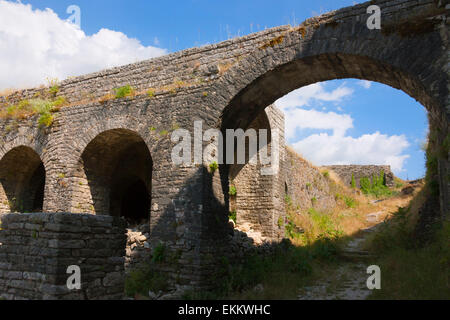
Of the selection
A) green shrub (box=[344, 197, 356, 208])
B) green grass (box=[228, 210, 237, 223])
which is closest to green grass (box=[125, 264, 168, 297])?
A: green grass (box=[228, 210, 237, 223])

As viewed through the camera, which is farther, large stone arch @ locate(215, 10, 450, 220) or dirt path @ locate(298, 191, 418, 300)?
dirt path @ locate(298, 191, 418, 300)

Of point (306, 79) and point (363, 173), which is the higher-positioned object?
point (306, 79)

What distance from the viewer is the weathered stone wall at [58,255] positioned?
4828mm

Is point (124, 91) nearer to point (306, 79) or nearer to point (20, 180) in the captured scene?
point (306, 79)

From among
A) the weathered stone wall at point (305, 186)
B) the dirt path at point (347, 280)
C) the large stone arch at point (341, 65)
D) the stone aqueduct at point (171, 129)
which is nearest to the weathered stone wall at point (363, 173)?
the weathered stone wall at point (305, 186)

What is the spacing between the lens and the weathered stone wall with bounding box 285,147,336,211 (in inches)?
508

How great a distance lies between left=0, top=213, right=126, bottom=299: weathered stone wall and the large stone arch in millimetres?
3890

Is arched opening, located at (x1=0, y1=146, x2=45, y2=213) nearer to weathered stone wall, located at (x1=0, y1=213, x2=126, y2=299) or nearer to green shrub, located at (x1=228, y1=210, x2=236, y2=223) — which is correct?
green shrub, located at (x1=228, y1=210, x2=236, y2=223)

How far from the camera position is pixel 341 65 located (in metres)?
7.59

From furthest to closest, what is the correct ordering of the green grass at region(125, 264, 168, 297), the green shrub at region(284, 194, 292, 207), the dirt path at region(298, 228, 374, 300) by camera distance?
the green shrub at region(284, 194, 292, 207), the green grass at region(125, 264, 168, 297), the dirt path at region(298, 228, 374, 300)

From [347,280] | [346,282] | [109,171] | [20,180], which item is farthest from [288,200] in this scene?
[20,180]

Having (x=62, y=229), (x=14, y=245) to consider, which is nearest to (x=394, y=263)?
(x=62, y=229)

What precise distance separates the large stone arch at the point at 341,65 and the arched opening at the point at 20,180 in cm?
704

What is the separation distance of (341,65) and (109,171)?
683cm
